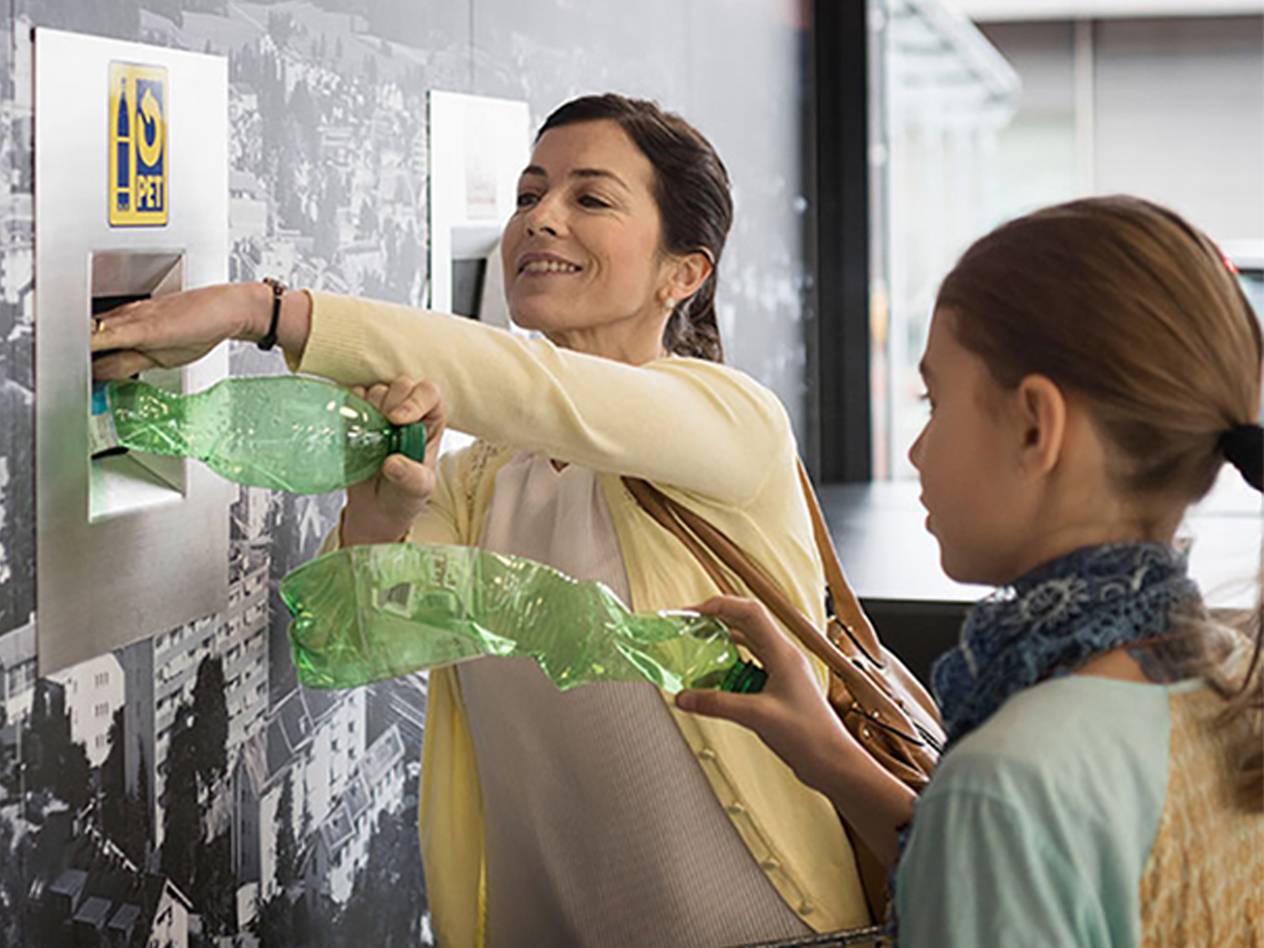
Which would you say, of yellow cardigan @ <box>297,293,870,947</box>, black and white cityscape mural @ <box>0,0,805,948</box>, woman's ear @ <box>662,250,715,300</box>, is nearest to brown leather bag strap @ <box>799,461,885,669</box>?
yellow cardigan @ <box>297,293,870,947</box>

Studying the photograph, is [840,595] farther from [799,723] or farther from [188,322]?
[188,322]

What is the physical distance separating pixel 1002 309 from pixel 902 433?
2.85m

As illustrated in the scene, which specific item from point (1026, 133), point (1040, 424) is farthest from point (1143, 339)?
point (1026, 133)

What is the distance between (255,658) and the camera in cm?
158

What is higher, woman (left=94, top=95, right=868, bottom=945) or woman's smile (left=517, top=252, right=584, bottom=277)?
woman's smile (left=517, top=252, right=584, bottom=277)

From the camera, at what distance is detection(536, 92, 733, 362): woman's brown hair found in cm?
159

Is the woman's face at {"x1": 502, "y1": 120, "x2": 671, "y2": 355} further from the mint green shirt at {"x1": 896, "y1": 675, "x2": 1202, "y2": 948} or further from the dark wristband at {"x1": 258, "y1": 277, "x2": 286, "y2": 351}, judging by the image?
the mint green shirt at {"x1": 896, "y1": 675, "x2": 1202, "y2": 948}

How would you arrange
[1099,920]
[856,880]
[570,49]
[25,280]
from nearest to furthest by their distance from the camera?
[1099,920] → [25,280] → [856,880] → [570,49]

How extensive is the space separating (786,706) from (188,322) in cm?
46

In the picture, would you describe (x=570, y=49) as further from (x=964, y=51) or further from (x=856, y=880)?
(x=964, y=51)

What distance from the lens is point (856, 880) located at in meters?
1.46

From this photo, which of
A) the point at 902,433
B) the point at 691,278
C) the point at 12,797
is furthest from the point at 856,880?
the point at 902,433

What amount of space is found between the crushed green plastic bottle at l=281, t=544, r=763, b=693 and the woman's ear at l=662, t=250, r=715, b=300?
1.32 ft

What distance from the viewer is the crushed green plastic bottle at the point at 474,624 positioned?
121 cm
